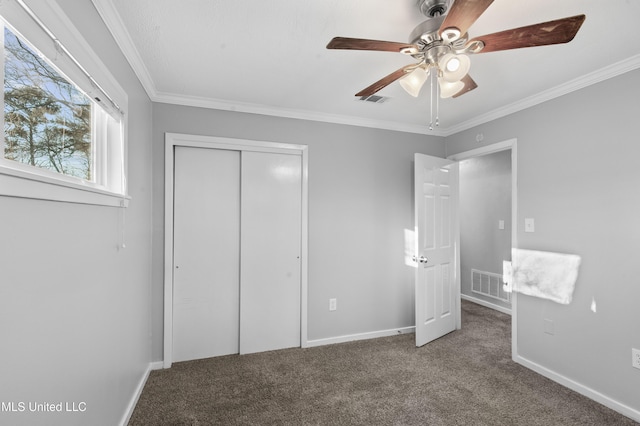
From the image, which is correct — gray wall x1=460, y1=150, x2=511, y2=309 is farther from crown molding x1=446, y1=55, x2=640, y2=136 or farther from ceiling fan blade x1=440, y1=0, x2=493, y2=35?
ceiling fan blade x1=440, y1=0, x2=493, y2=35

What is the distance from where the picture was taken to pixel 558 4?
153 cm

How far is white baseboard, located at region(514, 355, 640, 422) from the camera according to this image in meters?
2.09

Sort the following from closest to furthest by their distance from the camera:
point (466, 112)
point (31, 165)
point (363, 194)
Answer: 1. point (31, 165)
2. point (466, 112)
3. point (363, 194)

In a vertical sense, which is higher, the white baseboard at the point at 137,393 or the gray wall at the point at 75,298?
the gray wall at the point at 75,298

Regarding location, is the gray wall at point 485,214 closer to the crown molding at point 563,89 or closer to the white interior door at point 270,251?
the crown molding at point 563,89

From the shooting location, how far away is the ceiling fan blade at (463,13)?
110 centimetres

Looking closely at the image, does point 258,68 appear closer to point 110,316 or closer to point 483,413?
point 110,316

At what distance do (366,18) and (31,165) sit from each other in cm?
161

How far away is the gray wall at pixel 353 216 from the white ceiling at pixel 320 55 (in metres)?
0.23

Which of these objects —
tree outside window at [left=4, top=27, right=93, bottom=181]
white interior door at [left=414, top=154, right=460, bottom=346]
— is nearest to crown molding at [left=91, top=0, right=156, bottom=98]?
tree outside window at [left=4, top=27, right=93, bottom=181]

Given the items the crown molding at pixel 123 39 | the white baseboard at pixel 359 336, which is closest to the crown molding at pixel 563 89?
the white baseboard at pixel 359 336

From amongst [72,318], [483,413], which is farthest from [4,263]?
[483,413]

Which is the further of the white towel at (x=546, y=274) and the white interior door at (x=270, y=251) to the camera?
the white interior door at (x=270, y=251)

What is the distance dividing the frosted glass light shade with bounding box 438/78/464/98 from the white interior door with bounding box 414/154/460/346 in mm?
1429
